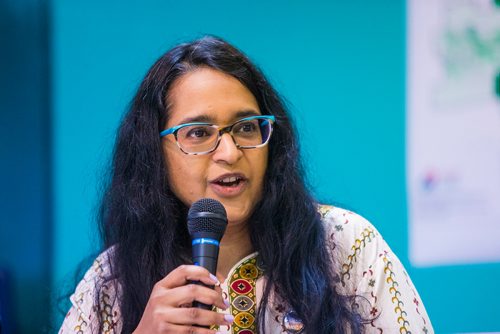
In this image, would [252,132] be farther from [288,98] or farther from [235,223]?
[288,98]

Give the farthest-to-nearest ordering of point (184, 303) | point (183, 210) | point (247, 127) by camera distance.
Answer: point (183, 210) → point (247, 127) → point (184, 303)

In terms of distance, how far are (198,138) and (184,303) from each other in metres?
0.58

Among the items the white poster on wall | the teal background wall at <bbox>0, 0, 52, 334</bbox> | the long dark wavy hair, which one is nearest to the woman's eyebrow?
the long dark wavy hair

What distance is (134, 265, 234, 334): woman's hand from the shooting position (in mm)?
1368

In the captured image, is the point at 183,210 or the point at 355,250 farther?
the point at 183,210

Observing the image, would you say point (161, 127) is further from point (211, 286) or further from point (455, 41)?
A: point (455, 41)

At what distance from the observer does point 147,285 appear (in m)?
1.92

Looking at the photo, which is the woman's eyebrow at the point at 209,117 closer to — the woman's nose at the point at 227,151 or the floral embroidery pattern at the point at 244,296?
the woman's nose at the point at 227,151

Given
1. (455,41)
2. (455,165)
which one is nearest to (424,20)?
(455,41)

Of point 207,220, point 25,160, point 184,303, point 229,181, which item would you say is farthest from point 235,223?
point 25,160

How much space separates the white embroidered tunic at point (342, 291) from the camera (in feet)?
5.99

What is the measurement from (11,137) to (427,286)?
2.00 metres

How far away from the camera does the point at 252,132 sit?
1.93 m

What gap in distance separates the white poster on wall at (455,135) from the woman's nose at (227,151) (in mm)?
1418
